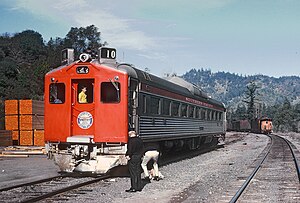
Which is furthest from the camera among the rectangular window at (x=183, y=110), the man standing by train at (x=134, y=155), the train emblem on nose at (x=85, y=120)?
the rectangular window at (x=183, y=110)

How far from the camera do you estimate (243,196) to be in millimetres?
10188

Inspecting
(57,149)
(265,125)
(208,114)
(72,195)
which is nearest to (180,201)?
(72,195)

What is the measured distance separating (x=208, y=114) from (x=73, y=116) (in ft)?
42.7

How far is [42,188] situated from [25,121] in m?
15.7

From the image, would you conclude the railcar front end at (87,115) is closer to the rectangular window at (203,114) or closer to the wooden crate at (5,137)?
the rectangular window at (203,114)

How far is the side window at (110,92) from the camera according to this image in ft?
40.9

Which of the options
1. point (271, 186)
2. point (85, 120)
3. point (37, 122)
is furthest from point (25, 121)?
point (271, 186)

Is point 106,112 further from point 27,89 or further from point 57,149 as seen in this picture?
point 27,89

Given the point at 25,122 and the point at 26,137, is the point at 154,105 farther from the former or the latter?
the point at 26,137

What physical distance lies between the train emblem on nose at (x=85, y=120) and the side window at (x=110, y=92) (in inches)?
26.4

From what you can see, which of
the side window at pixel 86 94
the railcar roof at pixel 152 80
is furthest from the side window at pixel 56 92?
the railcar roof at pixel 152 80

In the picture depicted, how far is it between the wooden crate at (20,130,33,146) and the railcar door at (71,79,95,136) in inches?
555

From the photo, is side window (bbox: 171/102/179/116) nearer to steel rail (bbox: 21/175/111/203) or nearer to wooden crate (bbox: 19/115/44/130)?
steel rail (bbox: 21/175/111/203)

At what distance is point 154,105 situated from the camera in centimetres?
1477
